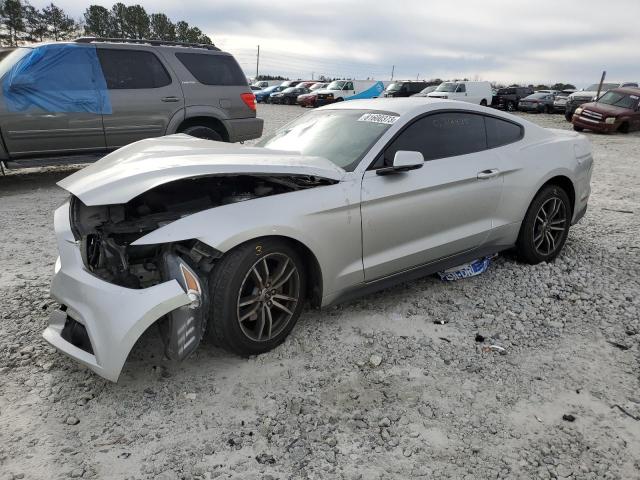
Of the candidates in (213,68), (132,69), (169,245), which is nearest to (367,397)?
(169,245)

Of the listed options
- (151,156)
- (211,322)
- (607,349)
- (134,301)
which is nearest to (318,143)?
(151,156)

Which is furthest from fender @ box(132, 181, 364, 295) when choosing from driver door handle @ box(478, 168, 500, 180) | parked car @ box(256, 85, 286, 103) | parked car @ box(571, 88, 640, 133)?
parked car @ box(256, 85, 286, 103)

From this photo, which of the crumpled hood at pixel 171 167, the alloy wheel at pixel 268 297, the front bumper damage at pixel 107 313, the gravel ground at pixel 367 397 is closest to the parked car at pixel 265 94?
the gravel ground at pixel 367 397

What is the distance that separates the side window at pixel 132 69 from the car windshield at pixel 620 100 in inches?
642

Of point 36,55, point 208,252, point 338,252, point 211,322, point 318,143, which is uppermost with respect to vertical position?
point 36,55

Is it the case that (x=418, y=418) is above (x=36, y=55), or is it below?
below

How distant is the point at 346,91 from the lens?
28875 millimetres

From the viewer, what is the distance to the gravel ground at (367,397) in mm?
2234

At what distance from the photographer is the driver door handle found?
3.80m

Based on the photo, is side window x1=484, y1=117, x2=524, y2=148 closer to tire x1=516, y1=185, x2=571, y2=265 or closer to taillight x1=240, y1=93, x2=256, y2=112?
tire x1=516, y1=185, x2=571, y2=265

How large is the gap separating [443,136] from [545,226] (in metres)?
1.46

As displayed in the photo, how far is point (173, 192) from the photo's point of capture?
3.35 metres

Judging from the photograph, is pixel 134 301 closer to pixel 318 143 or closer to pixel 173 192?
pixel 173 192

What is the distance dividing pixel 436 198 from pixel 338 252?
933 mm
